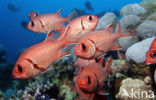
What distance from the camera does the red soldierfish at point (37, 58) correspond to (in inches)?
84.7

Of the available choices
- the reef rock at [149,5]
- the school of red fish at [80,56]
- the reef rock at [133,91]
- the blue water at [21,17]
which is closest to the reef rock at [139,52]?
the reef rock at [133,91]

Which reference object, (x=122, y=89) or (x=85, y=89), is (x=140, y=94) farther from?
(x=85, y=89)

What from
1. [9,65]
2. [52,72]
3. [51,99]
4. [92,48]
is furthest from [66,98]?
[9,65]

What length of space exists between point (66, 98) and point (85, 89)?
1722mm

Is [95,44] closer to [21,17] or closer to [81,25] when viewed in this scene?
[81,25]

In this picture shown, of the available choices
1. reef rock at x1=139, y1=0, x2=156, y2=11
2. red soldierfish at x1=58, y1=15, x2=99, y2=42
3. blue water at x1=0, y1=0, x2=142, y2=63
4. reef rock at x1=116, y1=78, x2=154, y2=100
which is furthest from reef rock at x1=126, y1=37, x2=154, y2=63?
blue water at x1=0, y1=0, x2=142, y2=63

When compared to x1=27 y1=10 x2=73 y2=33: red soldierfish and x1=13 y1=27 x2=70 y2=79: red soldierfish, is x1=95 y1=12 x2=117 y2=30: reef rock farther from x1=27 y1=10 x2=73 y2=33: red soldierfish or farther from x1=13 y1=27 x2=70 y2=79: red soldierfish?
x1=13 y1=27 x2=70 y2=79: red soldierfish

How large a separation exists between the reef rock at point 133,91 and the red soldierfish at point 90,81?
77 centimetres

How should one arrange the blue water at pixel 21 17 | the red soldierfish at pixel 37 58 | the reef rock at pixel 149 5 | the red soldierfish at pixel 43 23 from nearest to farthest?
the red soldierfish at pixel 37 58 < the red soldierfish at pixel 43 23 < the reef rock at pixel 149 5 < the blue water at pixel 21 17

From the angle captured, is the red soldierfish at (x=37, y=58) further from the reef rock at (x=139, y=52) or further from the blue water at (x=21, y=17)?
the blue water at (x=21, y=17)

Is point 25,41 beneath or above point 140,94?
above

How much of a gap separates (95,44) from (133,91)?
61.6 inches

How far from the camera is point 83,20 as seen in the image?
3.01 meters

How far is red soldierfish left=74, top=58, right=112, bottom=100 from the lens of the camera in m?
2.18
